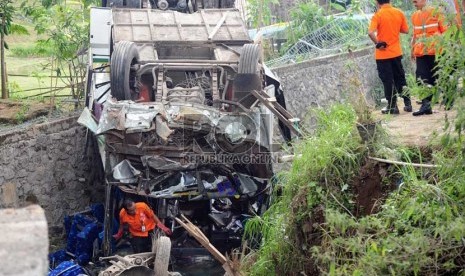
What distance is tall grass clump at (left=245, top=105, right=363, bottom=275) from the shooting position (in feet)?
28.6

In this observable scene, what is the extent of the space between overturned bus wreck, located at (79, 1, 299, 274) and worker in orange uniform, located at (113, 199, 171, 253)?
13.0 inches

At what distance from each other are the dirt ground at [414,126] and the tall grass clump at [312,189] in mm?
482

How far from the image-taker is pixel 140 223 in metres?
12.3

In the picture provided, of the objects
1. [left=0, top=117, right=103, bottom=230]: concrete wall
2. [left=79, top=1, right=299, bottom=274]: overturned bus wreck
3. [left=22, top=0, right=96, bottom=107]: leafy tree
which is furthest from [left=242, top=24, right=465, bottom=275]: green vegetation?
[left=22, top=0, right=96, bottom=107]: leafy tree

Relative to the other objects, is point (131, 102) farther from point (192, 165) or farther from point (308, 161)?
point (308, 161)

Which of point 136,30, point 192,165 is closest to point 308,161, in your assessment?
point 192,165

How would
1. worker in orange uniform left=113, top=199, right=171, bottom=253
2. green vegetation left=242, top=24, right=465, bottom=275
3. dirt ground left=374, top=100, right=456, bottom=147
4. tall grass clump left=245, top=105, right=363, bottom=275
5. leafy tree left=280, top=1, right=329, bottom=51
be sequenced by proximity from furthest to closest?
leafy tree left=280, top=1, right=329, bottom=51, worker in orange uniform left=113, top=199, right=171, bottom=253, dirt ground left=374, top=100, right=456, bottom=147, tall grass clump left=245, top=105, right=363, bottom=275, green vegetation left=242, top=24, right=465, bottom=275

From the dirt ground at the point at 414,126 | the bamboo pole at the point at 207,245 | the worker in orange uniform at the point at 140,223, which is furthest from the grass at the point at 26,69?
the dirt ground at the point at 414,126

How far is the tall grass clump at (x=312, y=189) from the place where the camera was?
8703 mm

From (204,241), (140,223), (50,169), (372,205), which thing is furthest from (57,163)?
(372,205)

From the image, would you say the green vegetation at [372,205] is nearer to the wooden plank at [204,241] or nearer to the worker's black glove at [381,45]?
the wooden plank at [204,241]

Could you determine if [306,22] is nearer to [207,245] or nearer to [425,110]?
[425,110]

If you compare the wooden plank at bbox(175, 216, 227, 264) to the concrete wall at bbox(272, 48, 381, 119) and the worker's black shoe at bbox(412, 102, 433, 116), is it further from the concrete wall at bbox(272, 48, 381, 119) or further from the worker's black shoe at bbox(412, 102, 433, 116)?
the concrete wall at bbox(272, 48, 381, 119)

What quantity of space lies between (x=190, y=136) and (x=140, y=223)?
1413 millimetres
